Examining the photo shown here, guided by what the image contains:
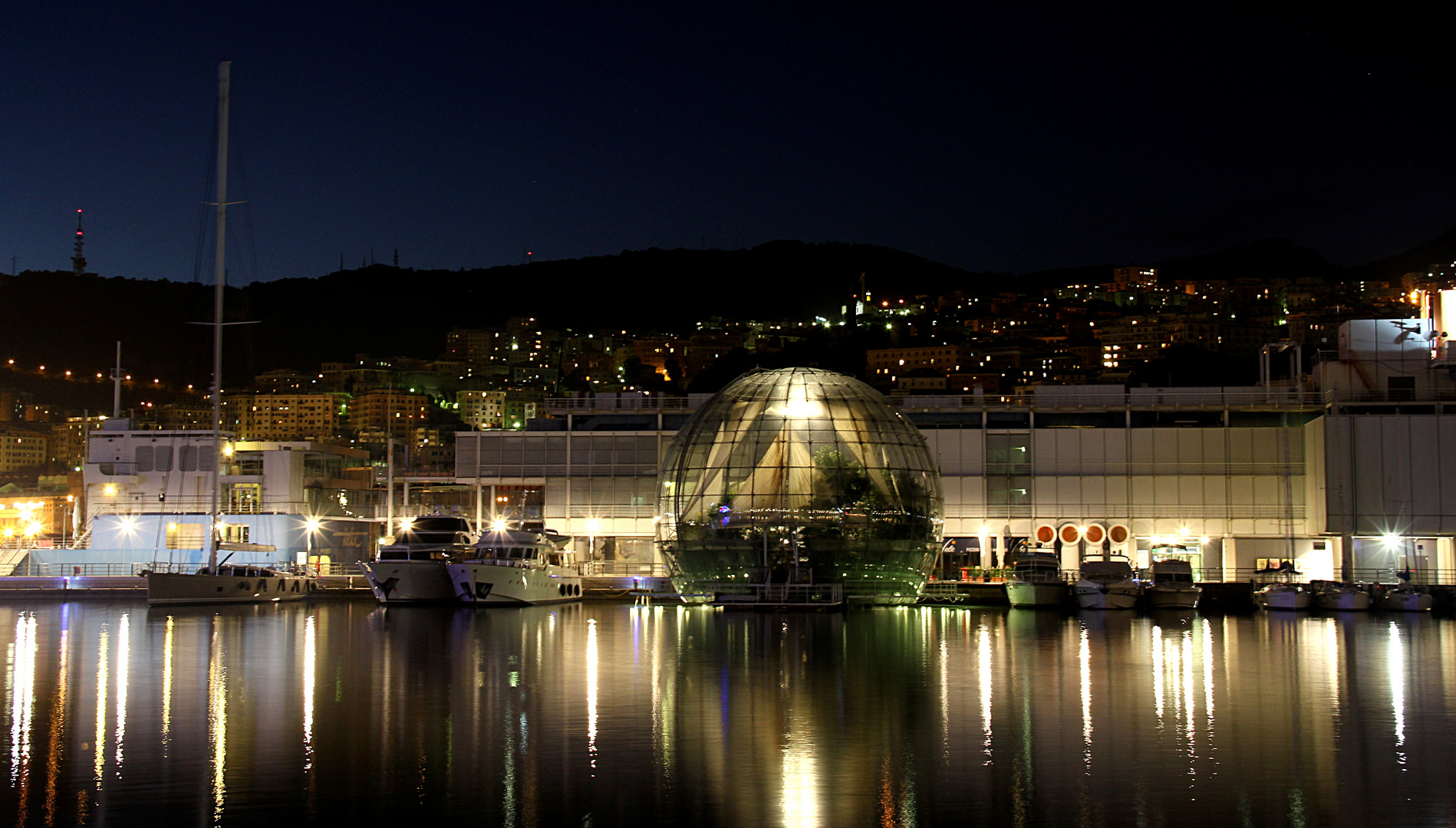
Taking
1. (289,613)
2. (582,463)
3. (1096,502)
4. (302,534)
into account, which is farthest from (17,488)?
(1096,502)

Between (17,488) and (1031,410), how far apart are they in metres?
99.4

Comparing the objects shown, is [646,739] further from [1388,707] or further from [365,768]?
[1388,707]

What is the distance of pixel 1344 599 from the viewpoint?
176ft

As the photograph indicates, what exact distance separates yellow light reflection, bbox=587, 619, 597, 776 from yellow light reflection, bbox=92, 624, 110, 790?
211 inches

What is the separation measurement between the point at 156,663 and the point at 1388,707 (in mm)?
22392

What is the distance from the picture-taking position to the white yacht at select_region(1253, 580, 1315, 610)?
53969 mm

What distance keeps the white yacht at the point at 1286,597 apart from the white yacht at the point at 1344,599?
0.39m

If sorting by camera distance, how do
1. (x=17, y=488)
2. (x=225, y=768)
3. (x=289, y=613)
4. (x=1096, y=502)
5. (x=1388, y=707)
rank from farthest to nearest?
(x=17, y=488) < (x=1096, y=502) < (x=289, y=613) < (x=1388, y=707) < (x=225, y=768)

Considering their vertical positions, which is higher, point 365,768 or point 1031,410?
point 1031,410

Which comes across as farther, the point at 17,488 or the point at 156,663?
the point at 17,488

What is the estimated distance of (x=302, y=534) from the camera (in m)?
Result: 73.3

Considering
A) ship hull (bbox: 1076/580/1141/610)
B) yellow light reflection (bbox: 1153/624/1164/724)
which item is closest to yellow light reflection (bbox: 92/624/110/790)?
yellow light reflection (bbox: 1153/624/1164/724)

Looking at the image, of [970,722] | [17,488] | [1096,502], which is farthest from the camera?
[17,488]

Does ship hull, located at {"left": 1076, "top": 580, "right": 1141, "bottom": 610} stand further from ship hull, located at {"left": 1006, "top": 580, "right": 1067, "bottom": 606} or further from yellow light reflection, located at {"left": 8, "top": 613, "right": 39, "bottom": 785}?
yellow light reflection, located at {"left": 8, "top": 613, "right": 39, "bottom": 785}
